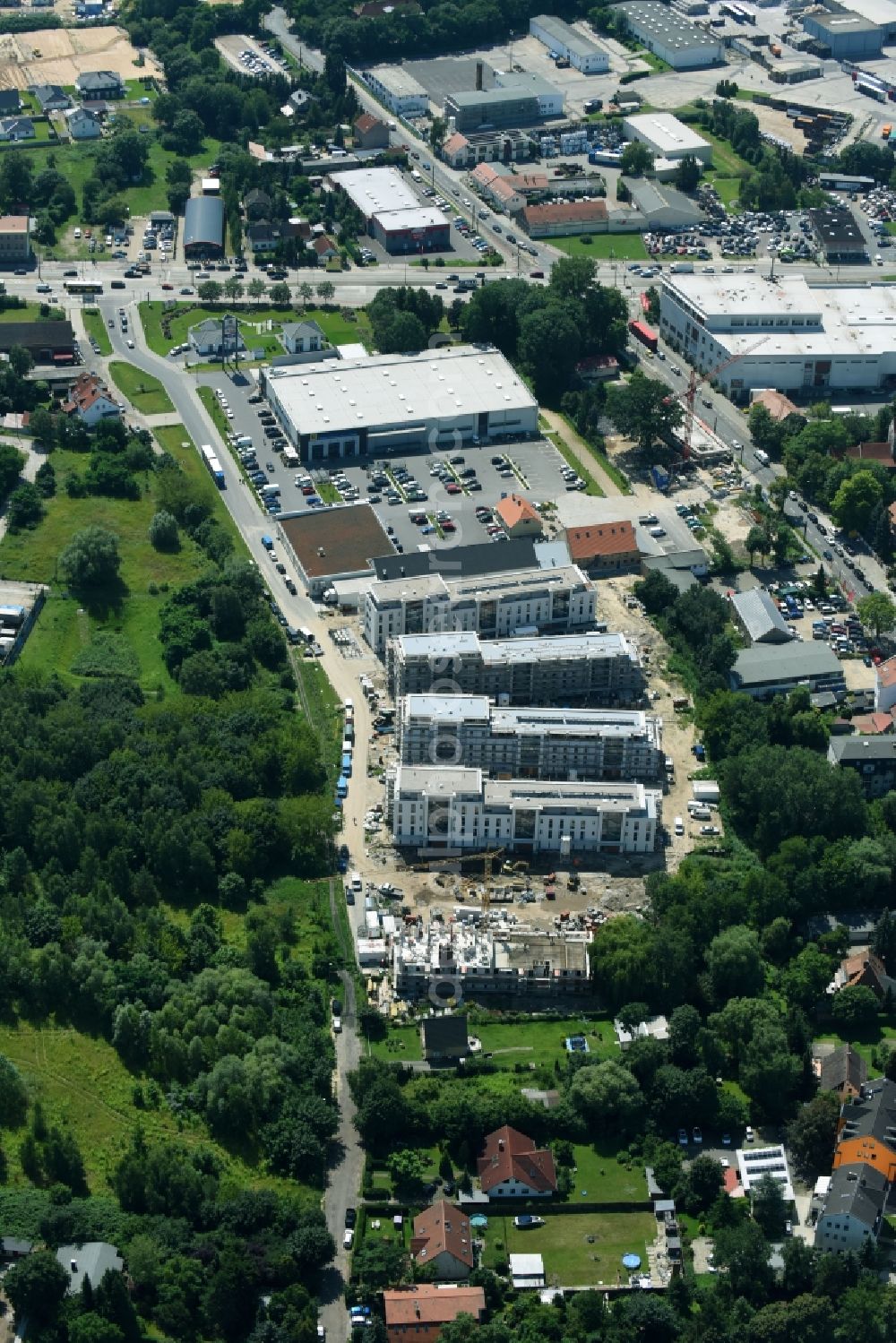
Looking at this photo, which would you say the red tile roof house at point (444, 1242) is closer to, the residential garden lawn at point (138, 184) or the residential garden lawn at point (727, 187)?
the residential garden lawn at point (138, 184)

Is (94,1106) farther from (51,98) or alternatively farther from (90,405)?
(51,98)

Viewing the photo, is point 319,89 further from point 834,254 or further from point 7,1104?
point 7,1104

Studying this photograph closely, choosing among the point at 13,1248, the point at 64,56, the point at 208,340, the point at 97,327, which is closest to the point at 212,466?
the point at 208,340

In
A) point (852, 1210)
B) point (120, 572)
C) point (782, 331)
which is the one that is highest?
point (782, 331)

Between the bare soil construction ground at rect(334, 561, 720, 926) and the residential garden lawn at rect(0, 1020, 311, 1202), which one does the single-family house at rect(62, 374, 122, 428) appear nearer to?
the bare soil construction ground at rect(334, 561, 720, 926)

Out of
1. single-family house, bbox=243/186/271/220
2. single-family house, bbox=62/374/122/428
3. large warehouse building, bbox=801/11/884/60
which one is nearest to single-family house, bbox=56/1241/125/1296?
single-family house, bbox=62/374/122/428

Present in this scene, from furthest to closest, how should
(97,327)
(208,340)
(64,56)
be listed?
(64,56), (97,327), (208,340)
